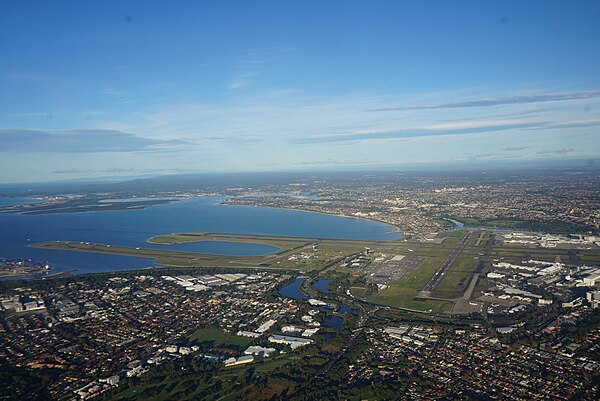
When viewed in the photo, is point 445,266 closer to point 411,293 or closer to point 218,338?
point 411,293

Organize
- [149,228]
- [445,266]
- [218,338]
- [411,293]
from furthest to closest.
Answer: [149,228] < [445,266] < [411,293] < [218,338]

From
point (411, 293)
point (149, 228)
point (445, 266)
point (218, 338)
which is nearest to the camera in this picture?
point (218, 338)

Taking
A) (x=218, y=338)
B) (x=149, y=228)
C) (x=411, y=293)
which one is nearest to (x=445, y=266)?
(x=411, y=293)

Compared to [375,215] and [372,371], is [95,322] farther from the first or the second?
[375,215]

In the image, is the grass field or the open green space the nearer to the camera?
the open green space

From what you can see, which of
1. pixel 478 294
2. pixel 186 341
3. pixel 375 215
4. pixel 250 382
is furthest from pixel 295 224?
pixel 250 382

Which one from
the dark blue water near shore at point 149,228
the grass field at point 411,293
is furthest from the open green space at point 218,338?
the dark blue water near shore at point 149,228

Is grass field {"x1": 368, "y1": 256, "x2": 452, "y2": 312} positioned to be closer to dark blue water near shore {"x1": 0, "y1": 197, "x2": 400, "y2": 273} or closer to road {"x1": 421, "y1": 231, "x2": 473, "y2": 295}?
road {"x1": 421, "y1": 231, "x2": 473, "y2": 295}

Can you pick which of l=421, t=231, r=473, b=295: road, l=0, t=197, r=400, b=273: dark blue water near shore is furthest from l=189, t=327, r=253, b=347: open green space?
l=0, t=197, r=400, b=273: dark blue water near shore
